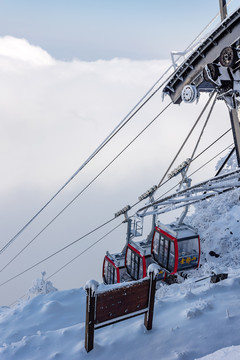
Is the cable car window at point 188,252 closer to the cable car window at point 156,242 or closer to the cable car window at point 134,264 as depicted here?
the cable car window at point 156,242

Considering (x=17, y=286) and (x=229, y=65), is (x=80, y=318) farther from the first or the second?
(x=17, y=286)

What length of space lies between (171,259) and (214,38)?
985cm

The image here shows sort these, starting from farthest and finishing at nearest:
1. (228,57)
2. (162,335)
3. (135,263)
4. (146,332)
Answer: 1. (135,263)
2. (228,57)
3. (146,332)
4. (162,335)

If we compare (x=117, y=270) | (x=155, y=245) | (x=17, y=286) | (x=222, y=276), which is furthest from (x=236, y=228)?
(x=17, y=286)

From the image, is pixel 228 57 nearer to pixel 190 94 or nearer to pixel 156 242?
pixel 190 94

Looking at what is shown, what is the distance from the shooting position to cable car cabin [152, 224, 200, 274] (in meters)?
12.9

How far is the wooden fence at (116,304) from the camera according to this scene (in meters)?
5.09

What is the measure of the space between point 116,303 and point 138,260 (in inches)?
342

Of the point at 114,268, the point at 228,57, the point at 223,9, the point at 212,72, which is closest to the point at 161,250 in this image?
the point at 114,268

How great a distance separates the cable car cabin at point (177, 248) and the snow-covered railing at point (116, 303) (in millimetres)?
7483

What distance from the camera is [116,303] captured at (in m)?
5.36

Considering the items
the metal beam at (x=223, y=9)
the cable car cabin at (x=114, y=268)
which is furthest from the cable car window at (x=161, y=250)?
the metal beam at (x=223, y=9)

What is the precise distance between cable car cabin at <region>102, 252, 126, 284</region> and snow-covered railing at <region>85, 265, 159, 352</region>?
9128 mm

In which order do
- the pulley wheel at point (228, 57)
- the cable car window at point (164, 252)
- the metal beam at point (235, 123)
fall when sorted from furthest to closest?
the cable car window at point (164, 252) → the metal beam at point (235, 123) → the pulley wheel at point (228, 57)
